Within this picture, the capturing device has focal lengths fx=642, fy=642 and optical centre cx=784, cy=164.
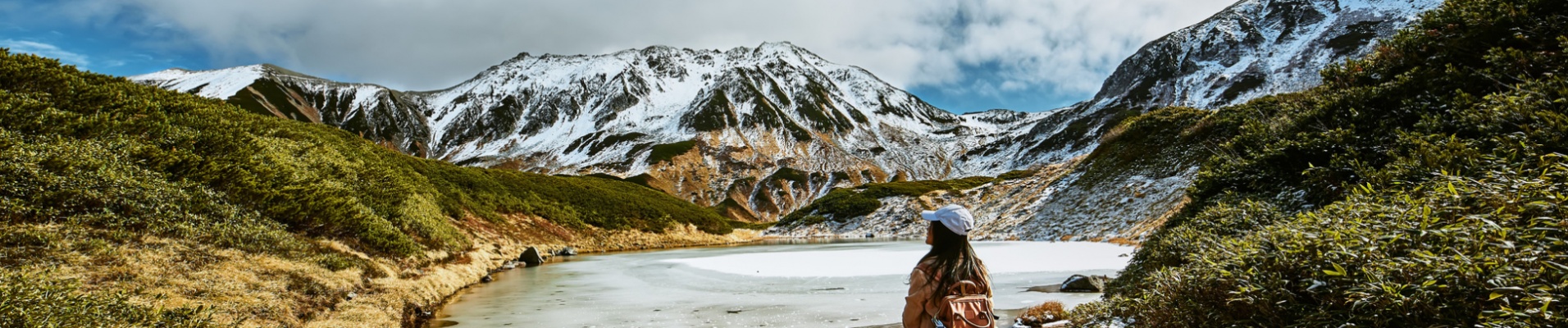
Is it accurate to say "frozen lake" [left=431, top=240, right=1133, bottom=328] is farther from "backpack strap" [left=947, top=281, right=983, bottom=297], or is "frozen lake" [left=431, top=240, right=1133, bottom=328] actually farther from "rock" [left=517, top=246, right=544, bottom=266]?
"backpack strap" [left=947, top=281, right=983, bottom=297]

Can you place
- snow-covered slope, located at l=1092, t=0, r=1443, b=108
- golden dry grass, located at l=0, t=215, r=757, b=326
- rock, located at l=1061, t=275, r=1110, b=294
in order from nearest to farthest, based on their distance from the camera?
1. golden dry grass, located at l=0, t=215, r=757, b=326
2. rock, located at l=1061, t=275, r=1110, b=294
3. snow-covered slope, located at l=1092, t=0, r=1443, b=108

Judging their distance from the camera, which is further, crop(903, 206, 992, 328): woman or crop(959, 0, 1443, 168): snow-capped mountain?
crop(959, 0, 1443, 168): snow-capped mountain

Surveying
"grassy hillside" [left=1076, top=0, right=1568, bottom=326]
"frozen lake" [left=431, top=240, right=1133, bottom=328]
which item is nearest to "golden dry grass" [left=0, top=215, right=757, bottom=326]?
"frozen lake" [left=431, top=240, right=1133, bottom=328]

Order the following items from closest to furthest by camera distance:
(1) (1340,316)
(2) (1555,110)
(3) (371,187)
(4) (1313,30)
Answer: (1) (1340,316)
(2) (1555,110)
(3) (371,187)
(4) (1313,30)

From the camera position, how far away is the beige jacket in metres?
5.04

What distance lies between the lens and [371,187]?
874 inches

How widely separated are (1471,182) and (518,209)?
52.1 meters

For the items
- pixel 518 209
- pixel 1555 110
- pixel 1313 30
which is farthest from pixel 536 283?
pixel 1313 30

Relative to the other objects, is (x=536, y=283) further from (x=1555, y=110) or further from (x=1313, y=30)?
(x=1313, y=30)

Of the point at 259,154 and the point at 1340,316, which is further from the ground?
the point at 259,154

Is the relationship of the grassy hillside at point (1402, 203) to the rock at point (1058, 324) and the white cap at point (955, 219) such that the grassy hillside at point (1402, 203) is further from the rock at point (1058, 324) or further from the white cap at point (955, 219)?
the white cap at point (955, 219)

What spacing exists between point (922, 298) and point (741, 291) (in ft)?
50.5

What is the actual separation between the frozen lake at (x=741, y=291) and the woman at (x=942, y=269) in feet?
26.1

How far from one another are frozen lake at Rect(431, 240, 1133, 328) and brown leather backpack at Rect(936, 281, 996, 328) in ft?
26.2
